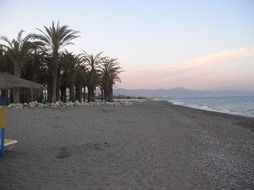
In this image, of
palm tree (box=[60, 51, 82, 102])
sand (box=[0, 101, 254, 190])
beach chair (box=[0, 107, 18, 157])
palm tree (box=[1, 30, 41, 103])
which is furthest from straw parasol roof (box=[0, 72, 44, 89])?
palm tree (box=[60, 51, 82, 102])

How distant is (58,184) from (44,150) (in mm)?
2620

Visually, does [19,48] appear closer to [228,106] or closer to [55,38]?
[55,38]

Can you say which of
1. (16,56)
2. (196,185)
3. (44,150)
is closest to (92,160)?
(44,150)

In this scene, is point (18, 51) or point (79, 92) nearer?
point (18, 51)

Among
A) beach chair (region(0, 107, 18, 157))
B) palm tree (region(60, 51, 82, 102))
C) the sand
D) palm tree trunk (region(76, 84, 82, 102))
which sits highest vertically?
palm tree (region(60, 51, 82, 102))

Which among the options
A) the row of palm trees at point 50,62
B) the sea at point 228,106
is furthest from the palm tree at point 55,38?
the sea at point 228,106

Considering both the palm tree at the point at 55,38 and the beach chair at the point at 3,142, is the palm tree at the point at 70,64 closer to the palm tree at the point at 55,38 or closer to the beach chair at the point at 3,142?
the palm tree at the point at 55,38

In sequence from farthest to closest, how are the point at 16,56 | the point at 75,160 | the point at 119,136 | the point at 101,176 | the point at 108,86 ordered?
the point at 108,86 → the point at 16,56 → the point at 119,136 → the point at 75,160 → the point at 101,176

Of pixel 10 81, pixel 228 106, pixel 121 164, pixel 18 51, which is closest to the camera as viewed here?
pixel 121 164

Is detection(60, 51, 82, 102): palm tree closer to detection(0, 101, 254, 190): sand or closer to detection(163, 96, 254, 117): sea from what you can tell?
detection(163, 96, 254, 117): sea

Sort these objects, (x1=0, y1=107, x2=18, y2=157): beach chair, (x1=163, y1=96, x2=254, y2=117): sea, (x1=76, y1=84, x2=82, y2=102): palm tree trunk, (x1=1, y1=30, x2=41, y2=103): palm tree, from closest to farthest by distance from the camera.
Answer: (x1=0, y1=107, x2=18, y2=157): beach chair → (x1=1, y1=30, x2=41, y2=103): palm tree → (x1=163, y1=96, x2=254, y2=117): sea → (x1=76, y1=84, x2=82, y2=102): palm tree trunk

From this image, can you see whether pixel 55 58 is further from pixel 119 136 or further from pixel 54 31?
pixel 119 136

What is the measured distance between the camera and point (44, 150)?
6.92 metres

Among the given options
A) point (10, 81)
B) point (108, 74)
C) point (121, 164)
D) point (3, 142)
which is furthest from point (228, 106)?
point (3, 142)
